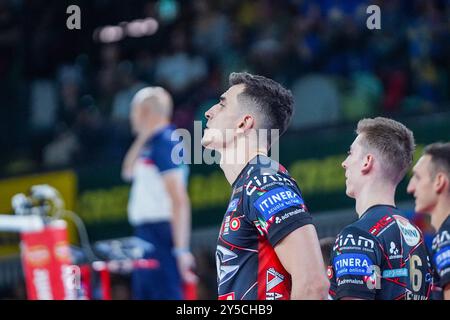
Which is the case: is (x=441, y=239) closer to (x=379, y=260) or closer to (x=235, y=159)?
(x=379, y=260)

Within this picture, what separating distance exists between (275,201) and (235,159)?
503 millimetres

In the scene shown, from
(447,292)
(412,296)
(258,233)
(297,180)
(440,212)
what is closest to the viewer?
(258,233)

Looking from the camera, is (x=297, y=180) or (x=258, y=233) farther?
(x=297, y=180)

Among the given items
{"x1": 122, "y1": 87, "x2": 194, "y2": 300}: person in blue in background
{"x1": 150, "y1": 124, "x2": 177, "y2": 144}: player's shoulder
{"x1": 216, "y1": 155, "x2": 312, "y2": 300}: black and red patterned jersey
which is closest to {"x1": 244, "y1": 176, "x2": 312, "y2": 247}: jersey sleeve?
{"x1": 216, "y1": 155, "x2": 312, "y2": 300}: black and red patterned jersey

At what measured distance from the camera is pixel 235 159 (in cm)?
487

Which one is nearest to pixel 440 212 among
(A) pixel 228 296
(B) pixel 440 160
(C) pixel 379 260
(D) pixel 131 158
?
(B) pixel 440 160

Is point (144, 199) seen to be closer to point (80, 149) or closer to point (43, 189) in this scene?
point (43, 189)

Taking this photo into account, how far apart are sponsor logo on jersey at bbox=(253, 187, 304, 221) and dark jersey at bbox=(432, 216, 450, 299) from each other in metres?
1.60

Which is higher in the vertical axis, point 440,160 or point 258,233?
point 440,160

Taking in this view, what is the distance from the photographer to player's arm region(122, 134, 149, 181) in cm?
1039

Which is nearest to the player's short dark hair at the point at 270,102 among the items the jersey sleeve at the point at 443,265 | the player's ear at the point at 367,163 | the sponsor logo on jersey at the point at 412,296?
the player's ear at the point at 367,163

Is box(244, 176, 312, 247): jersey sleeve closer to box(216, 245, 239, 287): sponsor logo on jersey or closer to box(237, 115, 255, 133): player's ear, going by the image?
box(216, 245, 239, 287): sponsor logo on jersey

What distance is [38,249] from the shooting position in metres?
8.64

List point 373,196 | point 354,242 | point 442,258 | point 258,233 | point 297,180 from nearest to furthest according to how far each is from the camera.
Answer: point 258,233, point 354,242, point 373,196, point 442,258, point 297,180
